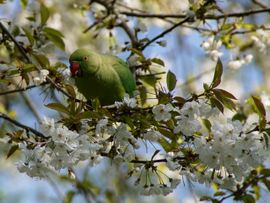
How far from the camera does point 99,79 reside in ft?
8.67

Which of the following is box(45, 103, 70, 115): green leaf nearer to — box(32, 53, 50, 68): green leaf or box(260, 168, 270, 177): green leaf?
box(32, 53, 50, 68): green leaf

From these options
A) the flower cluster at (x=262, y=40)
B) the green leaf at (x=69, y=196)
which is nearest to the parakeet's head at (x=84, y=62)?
the green leaf at (x=69, y=196)

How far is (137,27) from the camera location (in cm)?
301

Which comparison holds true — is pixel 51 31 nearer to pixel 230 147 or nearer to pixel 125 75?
pixel 125 75

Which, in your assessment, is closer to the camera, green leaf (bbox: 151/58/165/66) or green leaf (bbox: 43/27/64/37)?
green leaf (bbox: 151/58/165/66)

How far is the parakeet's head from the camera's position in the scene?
260 cm

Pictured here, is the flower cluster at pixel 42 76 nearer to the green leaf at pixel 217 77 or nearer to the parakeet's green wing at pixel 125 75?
the parakeet's green wing at pixel 125 75

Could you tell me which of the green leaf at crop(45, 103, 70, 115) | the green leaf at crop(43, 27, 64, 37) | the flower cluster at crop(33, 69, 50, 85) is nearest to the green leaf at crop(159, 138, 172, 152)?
the green leaf at crop(45, 103, 70, 115)

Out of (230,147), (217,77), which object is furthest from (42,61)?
(230,147)

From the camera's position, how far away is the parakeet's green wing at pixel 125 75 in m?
2.65

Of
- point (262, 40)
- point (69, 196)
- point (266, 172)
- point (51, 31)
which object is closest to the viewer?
point (266, 172)

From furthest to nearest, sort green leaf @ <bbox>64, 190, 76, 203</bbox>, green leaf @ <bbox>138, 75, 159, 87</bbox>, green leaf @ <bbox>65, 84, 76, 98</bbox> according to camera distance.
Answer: green leaf @ <bbox>64, 190, 76, 203</bbox>, green leaf @ <bbox>138, 75, 159, 87</bbox>, green leaf @ <bbox>65, 84, 76, 98</bbox>

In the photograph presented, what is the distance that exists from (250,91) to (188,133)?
404cm

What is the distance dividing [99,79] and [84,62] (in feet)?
0.36
